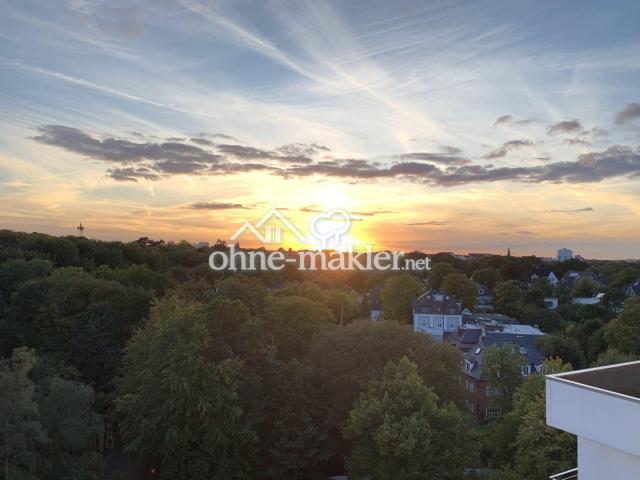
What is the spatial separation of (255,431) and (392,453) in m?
5.17

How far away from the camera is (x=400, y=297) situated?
51562mm

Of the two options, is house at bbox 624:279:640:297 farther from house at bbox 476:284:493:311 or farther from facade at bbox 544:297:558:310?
house at bbox 476:284:493:311

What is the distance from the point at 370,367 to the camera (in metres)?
22.1

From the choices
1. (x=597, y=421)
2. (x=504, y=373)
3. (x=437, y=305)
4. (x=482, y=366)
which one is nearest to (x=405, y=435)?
(x=597, y=421)

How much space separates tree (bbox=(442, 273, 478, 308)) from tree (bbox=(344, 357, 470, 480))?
A: 39299 millimetres

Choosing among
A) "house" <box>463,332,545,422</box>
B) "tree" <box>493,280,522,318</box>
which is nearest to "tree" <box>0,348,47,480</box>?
"house" <box>463,332,545,422</box>

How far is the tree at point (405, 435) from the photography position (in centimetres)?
1668

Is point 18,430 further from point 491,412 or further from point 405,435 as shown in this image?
point 491,412

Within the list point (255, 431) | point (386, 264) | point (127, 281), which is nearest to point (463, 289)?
point (386, 264)

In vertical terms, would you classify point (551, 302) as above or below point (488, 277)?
below

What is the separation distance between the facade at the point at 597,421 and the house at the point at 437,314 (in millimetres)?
38705

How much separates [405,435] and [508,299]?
4640 cm

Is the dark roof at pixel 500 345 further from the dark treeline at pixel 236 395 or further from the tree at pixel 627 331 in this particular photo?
the tree at pixel 627 331

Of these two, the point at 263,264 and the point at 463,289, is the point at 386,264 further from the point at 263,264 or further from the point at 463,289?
the point at 263,264
